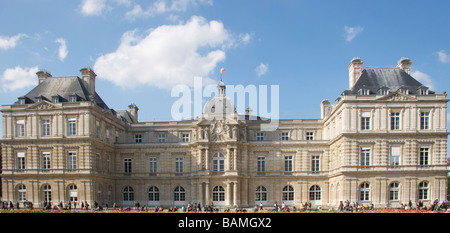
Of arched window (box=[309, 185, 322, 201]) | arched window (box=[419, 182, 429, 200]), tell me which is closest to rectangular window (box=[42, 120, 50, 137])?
arched window (box=[309, 185, 322, 201])

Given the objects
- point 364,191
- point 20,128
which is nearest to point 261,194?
point 364,191

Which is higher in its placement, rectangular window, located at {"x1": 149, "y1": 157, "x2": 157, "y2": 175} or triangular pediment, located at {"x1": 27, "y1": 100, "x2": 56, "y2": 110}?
triangular pediment, located at {"x1": 27, "y1": 100, "x2": 56, "y2": 110}

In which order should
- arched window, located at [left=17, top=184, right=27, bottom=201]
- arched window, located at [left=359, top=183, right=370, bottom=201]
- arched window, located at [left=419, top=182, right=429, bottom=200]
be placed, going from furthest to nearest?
arched window, located at [left=17, top=184, right=27, bottom=201], arched window, located at [left=359, top=183, right=370, bottom=201], arched window, located at [left=419, top=182, right=429, bottom=200]

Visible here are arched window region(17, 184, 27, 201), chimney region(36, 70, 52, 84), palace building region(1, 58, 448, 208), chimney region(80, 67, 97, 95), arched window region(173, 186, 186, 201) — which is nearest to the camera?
palace building region(1, 58, 448, 208)

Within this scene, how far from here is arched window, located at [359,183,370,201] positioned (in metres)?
43.0

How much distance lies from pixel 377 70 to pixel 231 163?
2030 centimetres

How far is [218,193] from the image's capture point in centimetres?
5012

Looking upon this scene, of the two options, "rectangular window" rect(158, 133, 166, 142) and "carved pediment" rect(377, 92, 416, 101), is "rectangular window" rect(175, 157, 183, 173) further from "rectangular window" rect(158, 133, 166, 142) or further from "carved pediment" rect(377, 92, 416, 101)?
"carved pediment" rect(377, 92, 416, 101)

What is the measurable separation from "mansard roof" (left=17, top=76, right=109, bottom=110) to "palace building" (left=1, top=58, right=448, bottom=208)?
159 millimetres

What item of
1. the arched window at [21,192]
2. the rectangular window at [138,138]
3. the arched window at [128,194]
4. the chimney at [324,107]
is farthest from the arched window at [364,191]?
the arched window at [21,192]

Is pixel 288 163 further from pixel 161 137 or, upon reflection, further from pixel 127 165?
pixel 127 165
